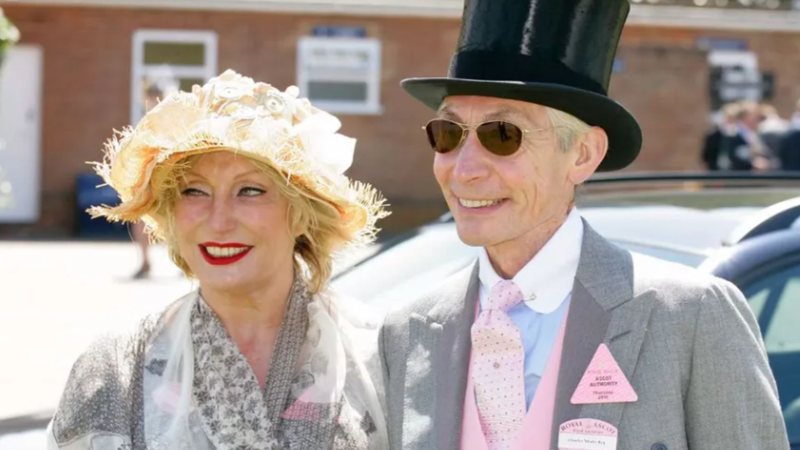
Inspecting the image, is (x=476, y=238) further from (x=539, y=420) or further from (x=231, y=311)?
(x=231, y=311)

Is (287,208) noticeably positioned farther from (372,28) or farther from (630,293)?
(372,28)

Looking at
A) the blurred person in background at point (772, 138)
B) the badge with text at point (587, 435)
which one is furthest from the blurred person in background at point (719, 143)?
the badge with text at point (587, 435)

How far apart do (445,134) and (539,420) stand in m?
0.60

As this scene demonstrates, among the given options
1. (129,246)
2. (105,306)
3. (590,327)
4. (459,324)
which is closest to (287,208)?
(459,324)

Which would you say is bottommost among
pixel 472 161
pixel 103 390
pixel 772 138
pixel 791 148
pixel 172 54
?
pixel 172 54

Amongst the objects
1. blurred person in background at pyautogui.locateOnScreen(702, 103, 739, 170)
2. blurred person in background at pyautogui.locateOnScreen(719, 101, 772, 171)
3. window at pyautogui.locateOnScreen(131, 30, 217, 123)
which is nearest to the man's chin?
blurred person in background at pyautogui.locateOnScreen(719, 101, 772, 171)

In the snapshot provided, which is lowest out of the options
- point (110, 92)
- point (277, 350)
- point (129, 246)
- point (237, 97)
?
point (129, 246)

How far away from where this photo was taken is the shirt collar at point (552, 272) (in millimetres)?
2721

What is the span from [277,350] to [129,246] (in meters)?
15.1

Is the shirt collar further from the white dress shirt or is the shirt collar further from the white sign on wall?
the white sign on wall

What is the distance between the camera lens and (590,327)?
8.70 ft

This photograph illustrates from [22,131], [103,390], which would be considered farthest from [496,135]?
[22,131]

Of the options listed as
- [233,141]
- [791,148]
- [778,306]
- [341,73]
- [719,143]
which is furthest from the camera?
[341,73]

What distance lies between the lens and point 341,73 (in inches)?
795
